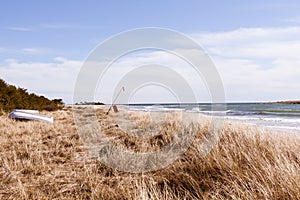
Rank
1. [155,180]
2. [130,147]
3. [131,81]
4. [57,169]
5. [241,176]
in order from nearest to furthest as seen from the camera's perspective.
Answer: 1. [241,176]
2. [155,180]
3. [57,169]
4. [130,147]
5. [131,81]

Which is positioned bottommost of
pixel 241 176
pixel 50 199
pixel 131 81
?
pixel 50 199

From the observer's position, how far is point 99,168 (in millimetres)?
4535

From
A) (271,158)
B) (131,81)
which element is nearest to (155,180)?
(271,158)

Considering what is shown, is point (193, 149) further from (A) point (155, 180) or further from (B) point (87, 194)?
(B) point (87, 194)

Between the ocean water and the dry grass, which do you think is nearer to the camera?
the dry grass

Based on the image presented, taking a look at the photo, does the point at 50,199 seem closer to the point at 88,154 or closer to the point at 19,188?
the point at 19,188

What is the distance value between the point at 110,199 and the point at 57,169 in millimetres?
1736

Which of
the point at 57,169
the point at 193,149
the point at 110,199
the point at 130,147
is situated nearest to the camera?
the point at 110,199

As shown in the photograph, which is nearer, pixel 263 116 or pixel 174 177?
pixel 174 177

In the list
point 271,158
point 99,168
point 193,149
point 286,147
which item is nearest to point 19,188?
point 99,168

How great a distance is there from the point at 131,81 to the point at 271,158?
258 inches

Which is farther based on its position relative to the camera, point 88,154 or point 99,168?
point 88,154

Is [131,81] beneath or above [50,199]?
above

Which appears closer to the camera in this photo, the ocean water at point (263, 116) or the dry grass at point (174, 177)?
the dry grass at point (174, 177)
